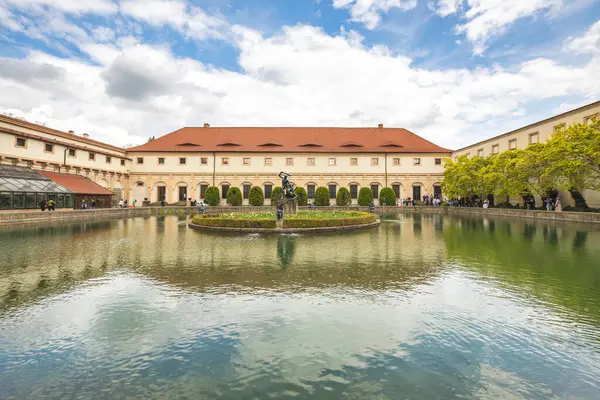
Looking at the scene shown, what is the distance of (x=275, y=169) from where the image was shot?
47375 millimetres

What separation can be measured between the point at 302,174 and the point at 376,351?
43.0m

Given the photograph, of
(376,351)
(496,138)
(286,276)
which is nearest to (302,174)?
(496,138)

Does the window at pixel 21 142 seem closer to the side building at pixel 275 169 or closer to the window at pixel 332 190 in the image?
the side building at pixel 275 169

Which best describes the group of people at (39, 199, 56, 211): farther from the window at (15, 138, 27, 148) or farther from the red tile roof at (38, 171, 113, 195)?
the window at (15, 138, 27, 148)

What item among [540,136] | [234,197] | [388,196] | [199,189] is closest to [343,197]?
[388,196]

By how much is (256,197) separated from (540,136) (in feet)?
115

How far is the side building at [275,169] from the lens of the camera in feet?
155

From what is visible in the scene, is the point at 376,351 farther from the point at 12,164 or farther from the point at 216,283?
the point at 12,164

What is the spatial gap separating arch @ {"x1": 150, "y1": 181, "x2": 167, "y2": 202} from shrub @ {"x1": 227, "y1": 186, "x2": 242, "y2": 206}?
36.0ft

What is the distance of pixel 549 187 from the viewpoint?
2848 cm

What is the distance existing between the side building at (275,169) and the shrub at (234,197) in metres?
3.12

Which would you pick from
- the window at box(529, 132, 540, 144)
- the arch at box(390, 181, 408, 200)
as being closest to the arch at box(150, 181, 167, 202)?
the arch at box(390, 181, 408, 200)

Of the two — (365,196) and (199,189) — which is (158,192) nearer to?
(199,189)

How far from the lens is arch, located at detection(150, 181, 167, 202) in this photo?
4741cm
